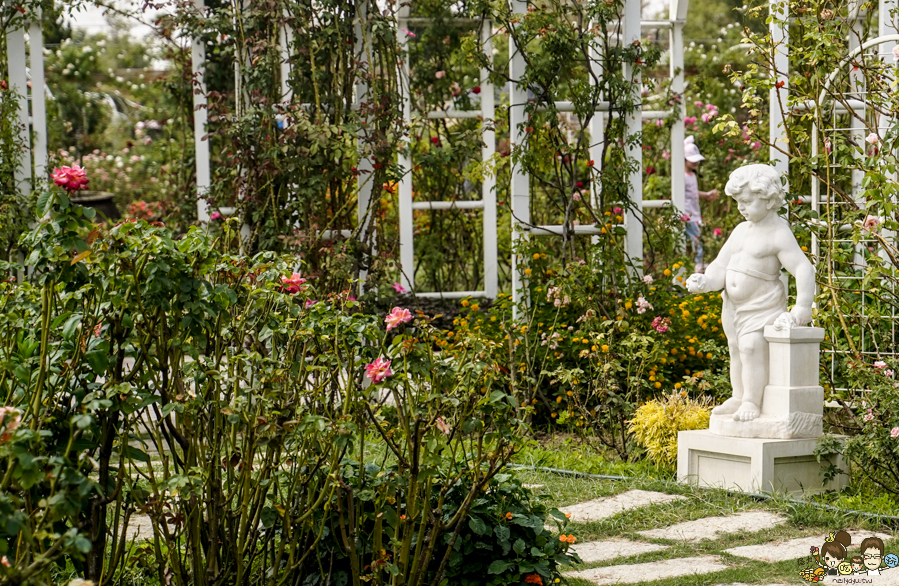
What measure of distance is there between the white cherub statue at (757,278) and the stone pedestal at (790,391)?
0.04 meters

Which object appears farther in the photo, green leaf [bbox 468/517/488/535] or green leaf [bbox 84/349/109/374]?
green leaf [bbox 468/517/488/535]

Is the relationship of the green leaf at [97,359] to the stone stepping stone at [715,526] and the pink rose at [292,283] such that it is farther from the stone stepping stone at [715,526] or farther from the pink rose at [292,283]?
the stone stepping stone at [715,526]

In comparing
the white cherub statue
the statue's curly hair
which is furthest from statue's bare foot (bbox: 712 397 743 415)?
the statue's curly hair

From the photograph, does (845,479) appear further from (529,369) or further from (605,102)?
(605,102)

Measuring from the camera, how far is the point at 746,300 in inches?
174

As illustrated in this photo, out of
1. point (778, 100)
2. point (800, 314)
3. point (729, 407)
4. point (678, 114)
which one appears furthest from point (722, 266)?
point (678, 114)

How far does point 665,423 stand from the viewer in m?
4.74

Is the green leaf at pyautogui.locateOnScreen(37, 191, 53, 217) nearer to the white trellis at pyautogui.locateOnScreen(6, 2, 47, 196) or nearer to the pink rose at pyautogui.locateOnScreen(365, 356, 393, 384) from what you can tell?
the pink rose at pyautogui.locateOnScreen(365, 356, 393, 384)

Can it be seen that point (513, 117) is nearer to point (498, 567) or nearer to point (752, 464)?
point (752, 464)

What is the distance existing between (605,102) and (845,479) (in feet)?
8.71

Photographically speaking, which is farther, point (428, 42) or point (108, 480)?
point (428, 42)

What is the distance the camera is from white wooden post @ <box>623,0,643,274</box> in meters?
5.89

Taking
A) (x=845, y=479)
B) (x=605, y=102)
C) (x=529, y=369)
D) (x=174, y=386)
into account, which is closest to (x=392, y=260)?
(x=529, y=369)

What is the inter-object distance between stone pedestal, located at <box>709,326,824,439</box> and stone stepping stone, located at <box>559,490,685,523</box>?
1.52 ft
